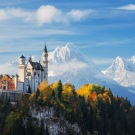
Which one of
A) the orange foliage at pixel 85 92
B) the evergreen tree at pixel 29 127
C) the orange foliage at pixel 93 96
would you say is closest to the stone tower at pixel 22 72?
the evergreen tree at pixel 29 127

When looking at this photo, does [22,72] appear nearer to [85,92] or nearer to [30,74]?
[30,74]

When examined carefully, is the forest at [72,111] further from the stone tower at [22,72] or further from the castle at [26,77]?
the stone tower at [22,72]

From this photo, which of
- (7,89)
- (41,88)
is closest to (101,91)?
(41,88)

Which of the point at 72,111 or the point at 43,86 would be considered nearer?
the point at 72,111

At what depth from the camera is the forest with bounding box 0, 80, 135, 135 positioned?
108562 millimetres

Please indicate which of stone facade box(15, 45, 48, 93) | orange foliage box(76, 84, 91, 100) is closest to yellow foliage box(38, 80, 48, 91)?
stone facade box(15, 45, 48, 93)

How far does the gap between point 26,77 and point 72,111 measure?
96.9ft

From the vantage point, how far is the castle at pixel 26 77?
121438mm

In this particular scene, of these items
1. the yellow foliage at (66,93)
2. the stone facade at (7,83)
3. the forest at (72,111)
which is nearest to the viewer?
the forest at (72,111)

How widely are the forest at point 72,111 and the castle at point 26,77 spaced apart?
4.68 metres

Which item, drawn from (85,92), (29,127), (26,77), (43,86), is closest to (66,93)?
(43,86)

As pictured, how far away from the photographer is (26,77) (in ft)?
418

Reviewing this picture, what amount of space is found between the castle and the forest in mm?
4684

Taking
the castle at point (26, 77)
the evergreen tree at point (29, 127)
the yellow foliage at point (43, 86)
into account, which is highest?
the castle at point (26, 77)
